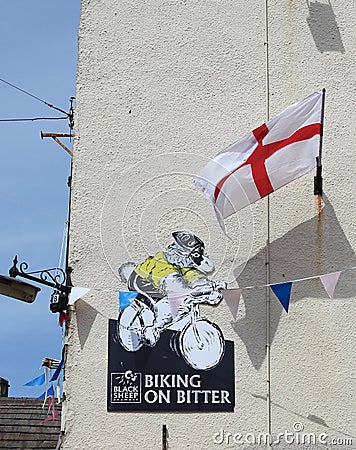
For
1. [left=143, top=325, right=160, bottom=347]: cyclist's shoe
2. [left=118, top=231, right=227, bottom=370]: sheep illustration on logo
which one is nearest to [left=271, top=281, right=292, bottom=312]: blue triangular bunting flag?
[left=118, top=231, right=227, bottom=370]: sheep illustration on logo

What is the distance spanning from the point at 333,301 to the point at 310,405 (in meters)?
1.01

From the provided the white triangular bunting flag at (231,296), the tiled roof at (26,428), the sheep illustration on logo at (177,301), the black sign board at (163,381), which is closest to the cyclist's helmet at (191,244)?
the sheep illustration on logo at (177,301)

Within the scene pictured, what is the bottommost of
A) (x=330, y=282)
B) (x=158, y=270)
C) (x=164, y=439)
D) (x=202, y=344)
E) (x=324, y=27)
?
(x=164, y=439)

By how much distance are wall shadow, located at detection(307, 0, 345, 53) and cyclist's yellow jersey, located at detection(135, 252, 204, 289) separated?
2.80 m

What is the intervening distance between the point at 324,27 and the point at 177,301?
3418mm

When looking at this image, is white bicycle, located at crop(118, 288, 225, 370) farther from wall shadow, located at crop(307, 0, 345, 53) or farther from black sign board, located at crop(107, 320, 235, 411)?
wall shadow, located at crop(307, 0, 345, 53)

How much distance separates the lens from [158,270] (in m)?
8.83

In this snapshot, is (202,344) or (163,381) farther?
(202,344)

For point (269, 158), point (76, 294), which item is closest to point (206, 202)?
point (269, 158)

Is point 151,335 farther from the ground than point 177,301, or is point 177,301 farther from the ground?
point 177,301

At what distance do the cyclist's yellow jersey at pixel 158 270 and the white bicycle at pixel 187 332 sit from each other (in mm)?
239

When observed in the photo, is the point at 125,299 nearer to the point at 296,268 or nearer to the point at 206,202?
the point at 206,202

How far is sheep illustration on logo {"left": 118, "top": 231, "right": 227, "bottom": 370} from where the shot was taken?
337 inches

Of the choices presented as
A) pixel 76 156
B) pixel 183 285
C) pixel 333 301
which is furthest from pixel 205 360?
pixel 76 156
